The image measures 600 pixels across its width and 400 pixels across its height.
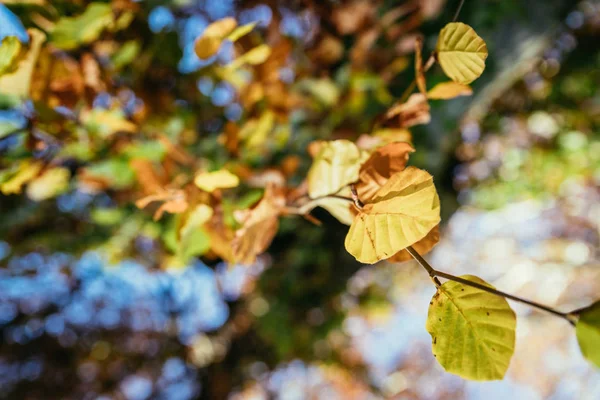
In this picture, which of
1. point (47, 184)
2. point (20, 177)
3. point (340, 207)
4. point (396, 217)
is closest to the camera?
point (396, 217)

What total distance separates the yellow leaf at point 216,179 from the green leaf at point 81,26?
0.28 meters

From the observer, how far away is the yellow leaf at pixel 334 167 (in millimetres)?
327

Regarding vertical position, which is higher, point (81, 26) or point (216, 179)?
point (81, 26)

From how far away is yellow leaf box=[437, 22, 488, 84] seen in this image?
286mm

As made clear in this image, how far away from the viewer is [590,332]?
0.26 metres

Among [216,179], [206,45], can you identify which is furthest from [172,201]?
[206,45]

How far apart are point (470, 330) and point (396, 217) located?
0.33ft

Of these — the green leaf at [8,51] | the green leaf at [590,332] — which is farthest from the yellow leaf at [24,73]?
the green leaf at [590,332]

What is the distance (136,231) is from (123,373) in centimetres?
262

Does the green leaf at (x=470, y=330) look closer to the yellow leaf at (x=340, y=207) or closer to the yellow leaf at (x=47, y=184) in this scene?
the yellow leaf at (x=340, y=207)

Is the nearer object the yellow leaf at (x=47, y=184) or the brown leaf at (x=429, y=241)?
the brown leaf at (x=429, y=241)

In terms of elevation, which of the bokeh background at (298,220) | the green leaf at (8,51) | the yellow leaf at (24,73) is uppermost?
the green leaf at (8,51)

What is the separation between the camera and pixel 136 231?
4.42 ft

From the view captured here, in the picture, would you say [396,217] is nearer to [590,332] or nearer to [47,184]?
[590,332]
